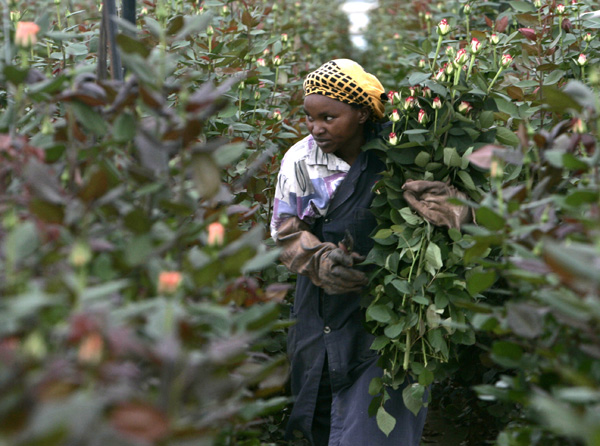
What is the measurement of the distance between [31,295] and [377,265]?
6.06 feet

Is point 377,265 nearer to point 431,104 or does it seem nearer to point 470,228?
point 431,104

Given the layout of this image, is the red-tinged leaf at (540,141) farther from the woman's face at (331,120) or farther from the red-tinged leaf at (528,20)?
the red-tinged leaf at (528,20)

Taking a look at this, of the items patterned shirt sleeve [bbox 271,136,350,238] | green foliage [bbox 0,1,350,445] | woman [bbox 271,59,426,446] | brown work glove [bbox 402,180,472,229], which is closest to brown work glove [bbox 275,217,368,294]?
woman [bbox 271,59,426,446]

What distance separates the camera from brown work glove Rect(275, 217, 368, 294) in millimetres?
2582

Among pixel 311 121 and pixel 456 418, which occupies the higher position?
pixel 311 121

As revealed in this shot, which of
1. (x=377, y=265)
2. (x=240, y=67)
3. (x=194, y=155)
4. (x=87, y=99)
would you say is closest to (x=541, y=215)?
(x=194, y=155)

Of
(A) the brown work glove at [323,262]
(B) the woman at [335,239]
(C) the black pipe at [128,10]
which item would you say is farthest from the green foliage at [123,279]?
(B) the woman at [335,239]

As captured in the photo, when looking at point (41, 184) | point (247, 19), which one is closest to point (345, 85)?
point (247, 19)

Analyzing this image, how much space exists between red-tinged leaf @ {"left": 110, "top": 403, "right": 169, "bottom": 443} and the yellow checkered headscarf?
1970 millimetres

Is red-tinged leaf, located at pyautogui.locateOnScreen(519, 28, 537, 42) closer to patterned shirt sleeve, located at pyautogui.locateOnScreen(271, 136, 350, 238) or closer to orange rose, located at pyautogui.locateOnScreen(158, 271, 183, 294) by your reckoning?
patterned shirt sleeve, located at pyautogui.locateOnScreen(271, 136, 350, 238)

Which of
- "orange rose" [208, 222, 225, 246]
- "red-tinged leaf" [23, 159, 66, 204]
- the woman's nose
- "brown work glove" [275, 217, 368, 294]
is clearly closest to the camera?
"red-tinged leaf" [23, 159, 66, 204]

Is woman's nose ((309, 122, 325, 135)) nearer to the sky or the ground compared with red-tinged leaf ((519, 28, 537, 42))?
nearer to the ground

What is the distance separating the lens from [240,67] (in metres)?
3.10

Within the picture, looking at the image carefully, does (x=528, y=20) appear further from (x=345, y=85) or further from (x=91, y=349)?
(x=91, y=349)
